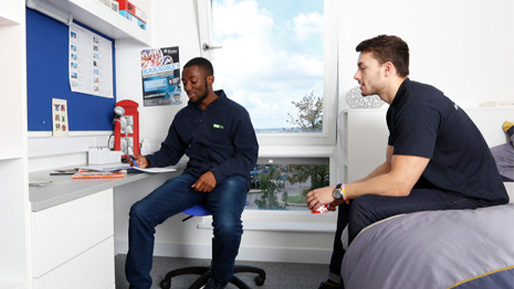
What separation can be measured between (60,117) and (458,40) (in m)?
2.35

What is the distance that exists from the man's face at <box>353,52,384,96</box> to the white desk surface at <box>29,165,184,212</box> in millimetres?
1129

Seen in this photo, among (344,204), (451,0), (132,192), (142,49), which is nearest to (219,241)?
(344,204)

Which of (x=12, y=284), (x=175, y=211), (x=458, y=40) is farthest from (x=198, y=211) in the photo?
(x=458, y=40)

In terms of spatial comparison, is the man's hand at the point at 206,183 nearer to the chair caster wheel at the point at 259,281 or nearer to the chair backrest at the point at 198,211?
the chair backrest at the point at 198,211

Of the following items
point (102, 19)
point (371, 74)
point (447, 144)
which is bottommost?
point (447, 144)

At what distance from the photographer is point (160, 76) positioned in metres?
2.51

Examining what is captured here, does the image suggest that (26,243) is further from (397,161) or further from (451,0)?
(451,0)

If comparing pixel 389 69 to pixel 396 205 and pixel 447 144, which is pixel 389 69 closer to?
pixel 447 144

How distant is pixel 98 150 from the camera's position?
2084 millimetres

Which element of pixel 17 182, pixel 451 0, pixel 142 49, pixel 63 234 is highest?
pixel 451 0

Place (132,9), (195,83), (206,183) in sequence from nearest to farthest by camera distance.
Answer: (206,183) → (195,83) → (132,9)

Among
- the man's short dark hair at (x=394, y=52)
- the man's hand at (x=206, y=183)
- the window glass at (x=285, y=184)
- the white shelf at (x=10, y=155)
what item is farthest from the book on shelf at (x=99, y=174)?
the man's short dark hair at (x=394, y=52)

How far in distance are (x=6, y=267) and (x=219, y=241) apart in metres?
0.83

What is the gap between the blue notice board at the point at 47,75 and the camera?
1.76 meters
